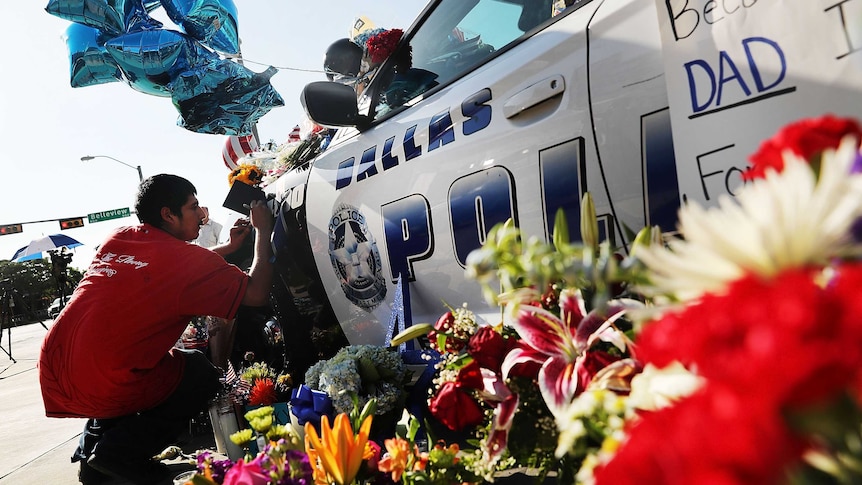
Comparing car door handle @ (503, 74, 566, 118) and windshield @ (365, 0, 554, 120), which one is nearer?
car door handle @ (503, 74, 566, 118)

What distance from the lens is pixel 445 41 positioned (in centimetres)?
223

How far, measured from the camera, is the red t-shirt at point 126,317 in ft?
8.20

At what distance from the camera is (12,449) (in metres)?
3.57

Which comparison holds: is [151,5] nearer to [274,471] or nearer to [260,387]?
[260,387]

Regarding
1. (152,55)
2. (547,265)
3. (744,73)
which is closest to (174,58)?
(152,55)

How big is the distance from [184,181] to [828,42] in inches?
105

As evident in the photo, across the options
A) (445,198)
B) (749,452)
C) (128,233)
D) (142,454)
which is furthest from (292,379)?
(749,452)

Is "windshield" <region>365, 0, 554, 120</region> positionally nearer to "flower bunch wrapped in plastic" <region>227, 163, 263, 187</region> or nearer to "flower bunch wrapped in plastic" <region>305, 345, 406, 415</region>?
"flower bunch wrapped in plastic" <region>305, 345, 406, 415</region>

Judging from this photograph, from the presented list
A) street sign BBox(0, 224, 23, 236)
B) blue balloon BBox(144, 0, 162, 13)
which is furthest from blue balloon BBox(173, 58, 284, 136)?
street sign BBox(0, 224, 23, 236)

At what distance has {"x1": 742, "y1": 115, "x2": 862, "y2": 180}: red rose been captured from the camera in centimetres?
58

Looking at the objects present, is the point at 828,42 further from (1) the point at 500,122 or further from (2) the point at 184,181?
(2) the point at 184,181

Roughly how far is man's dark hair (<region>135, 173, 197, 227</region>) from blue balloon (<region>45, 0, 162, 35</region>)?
235cm

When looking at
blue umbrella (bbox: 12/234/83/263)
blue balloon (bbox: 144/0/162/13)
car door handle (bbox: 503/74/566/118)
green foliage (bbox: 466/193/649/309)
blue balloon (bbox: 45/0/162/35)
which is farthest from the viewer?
blue umbrella (bbox: 12/234/83/263)

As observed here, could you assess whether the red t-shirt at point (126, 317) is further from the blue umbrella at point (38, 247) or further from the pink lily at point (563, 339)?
the blue umbrella at point (38, 247)
